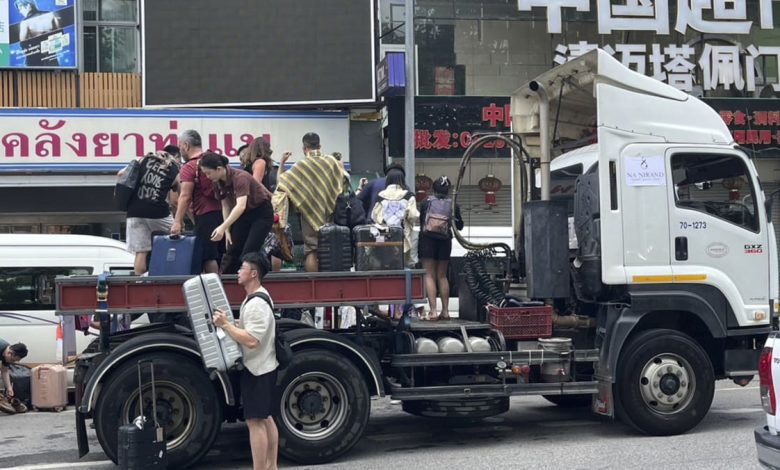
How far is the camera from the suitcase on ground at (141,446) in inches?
272

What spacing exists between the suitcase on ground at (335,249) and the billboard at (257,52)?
10430mm

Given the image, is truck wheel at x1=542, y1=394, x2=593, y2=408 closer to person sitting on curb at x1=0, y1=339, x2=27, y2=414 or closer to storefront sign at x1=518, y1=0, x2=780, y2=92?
person sitting on curb at x1=0, y1=339, x2=27, y2=414

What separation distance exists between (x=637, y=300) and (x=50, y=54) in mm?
14478

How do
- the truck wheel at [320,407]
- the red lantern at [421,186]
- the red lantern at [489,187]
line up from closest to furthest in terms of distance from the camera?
the truck wheel at [320,407] < the red lantern at [421,186] < the red lantern at [489,187]

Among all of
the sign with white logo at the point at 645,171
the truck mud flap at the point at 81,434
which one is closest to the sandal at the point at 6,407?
the truck mud flap at the point at 81,434

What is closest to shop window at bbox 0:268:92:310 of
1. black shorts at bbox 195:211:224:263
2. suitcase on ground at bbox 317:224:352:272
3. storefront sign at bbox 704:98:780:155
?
black shorts at bbox 195:211:224:263

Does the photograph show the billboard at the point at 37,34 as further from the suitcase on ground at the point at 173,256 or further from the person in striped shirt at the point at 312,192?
the suitcase on ground at the point at 173,256

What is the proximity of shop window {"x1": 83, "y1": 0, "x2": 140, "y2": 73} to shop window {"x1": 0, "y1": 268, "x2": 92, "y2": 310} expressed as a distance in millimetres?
8216

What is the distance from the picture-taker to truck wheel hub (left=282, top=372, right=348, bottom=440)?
7.82 metres

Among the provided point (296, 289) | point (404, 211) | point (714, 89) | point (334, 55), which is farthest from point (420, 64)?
point (296, 289)

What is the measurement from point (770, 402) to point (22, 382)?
31.5ft

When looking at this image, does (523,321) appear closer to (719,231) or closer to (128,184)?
(719,231)

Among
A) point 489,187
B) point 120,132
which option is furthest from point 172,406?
point 489,187

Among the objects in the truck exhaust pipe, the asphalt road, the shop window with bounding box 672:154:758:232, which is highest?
the truck exhaust pipe
